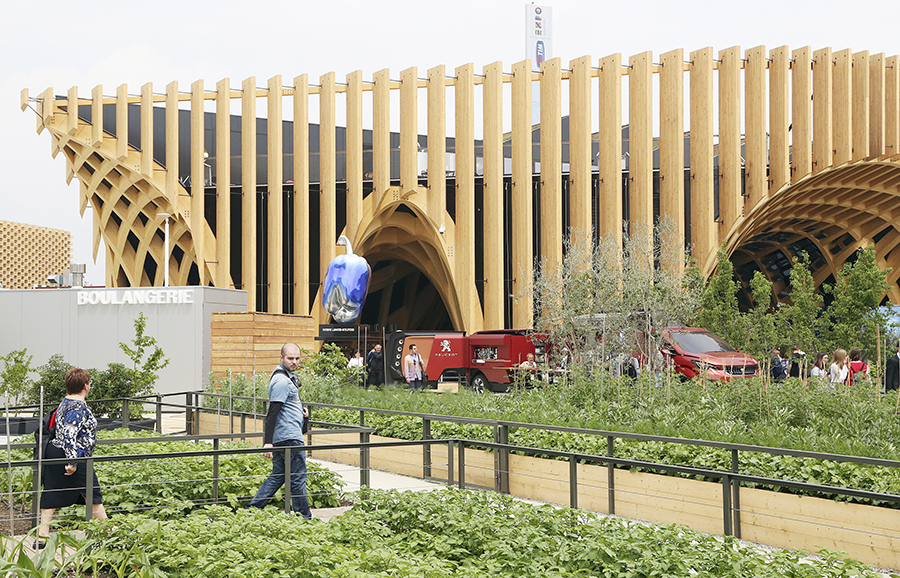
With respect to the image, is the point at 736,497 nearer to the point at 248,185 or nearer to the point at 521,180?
the point at 521,180

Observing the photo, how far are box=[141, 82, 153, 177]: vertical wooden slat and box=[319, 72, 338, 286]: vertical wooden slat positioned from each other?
6.42 m

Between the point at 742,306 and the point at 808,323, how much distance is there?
102ft

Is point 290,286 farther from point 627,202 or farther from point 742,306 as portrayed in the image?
point 742,306

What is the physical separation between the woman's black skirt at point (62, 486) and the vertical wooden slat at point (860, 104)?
3347 cm

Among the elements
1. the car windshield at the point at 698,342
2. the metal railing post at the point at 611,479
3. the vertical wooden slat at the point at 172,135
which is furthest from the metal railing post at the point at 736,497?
the vertical wooden slat at the point at 172,135

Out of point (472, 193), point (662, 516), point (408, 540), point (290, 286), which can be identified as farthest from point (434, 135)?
point (408, 540)

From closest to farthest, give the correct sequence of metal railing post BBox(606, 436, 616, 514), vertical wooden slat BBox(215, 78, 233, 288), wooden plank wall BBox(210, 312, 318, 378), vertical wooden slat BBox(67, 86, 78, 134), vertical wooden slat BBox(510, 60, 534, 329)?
metal railing post BBox(606, 436, 616, 514) → wooden plank wall BBox(210, 312, 318, 378) → vertical wooden slat BBox(510, 60, 534, 329) → vertical wooden slat BBox(215, 78, 233, 288) → vertical wooden slat BBox(67, 86, 78, 134)

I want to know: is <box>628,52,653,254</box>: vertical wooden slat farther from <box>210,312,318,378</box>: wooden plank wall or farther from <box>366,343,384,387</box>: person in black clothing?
<box>210,312,318,378</box>: wooden plank wall

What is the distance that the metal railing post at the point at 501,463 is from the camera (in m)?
9.97

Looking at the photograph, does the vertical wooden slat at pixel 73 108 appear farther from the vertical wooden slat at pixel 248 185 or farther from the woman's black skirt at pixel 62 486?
the woman's black skirt at pixel 62 486

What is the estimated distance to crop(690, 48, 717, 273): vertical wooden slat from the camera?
32.0 metres

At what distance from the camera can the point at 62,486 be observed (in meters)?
7.10

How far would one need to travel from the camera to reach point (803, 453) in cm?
723

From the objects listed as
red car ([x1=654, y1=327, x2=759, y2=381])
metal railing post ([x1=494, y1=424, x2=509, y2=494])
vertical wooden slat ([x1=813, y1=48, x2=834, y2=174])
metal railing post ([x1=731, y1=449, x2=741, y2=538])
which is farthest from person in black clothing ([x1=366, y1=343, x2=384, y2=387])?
vertical wooden slat ([x1=813, y1=48, x2=834, y2=174])
